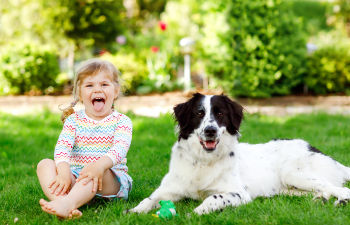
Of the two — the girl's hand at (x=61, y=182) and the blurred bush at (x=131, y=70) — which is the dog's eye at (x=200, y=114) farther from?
the blurred bush at (x=131, y=70)

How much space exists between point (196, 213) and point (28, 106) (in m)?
6.74

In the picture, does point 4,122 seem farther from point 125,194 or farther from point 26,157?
point 125,194

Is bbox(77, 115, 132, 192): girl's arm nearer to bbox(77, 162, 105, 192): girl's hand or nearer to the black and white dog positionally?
bbox(77, 162, 105, 192): girl's hand

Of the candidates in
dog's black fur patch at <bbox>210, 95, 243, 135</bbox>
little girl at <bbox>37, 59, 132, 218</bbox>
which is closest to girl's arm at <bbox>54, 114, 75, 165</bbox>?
little girl at <bbox>37, 59, 132, 218</bbox>

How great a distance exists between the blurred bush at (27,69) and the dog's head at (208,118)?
7.99 meters

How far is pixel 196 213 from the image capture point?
123 inches

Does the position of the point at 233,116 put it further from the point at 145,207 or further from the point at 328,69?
the point at 328,69

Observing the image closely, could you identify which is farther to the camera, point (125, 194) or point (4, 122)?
point (4, 122)

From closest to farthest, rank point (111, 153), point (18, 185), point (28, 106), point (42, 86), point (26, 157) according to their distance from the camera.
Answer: point (111, 153) → point (18, 185) → point (26, 157) → point (28, 106) → point (42, 86)

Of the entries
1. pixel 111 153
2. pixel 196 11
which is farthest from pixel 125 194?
pixel 196 11

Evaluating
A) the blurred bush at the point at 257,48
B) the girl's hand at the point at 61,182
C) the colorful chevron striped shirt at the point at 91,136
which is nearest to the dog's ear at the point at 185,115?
the colorful chevron striped shirt at the point at 91,136

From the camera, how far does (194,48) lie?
1066cm

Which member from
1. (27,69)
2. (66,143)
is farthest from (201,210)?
(27,69)

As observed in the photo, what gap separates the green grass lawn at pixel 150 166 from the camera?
119 inches
